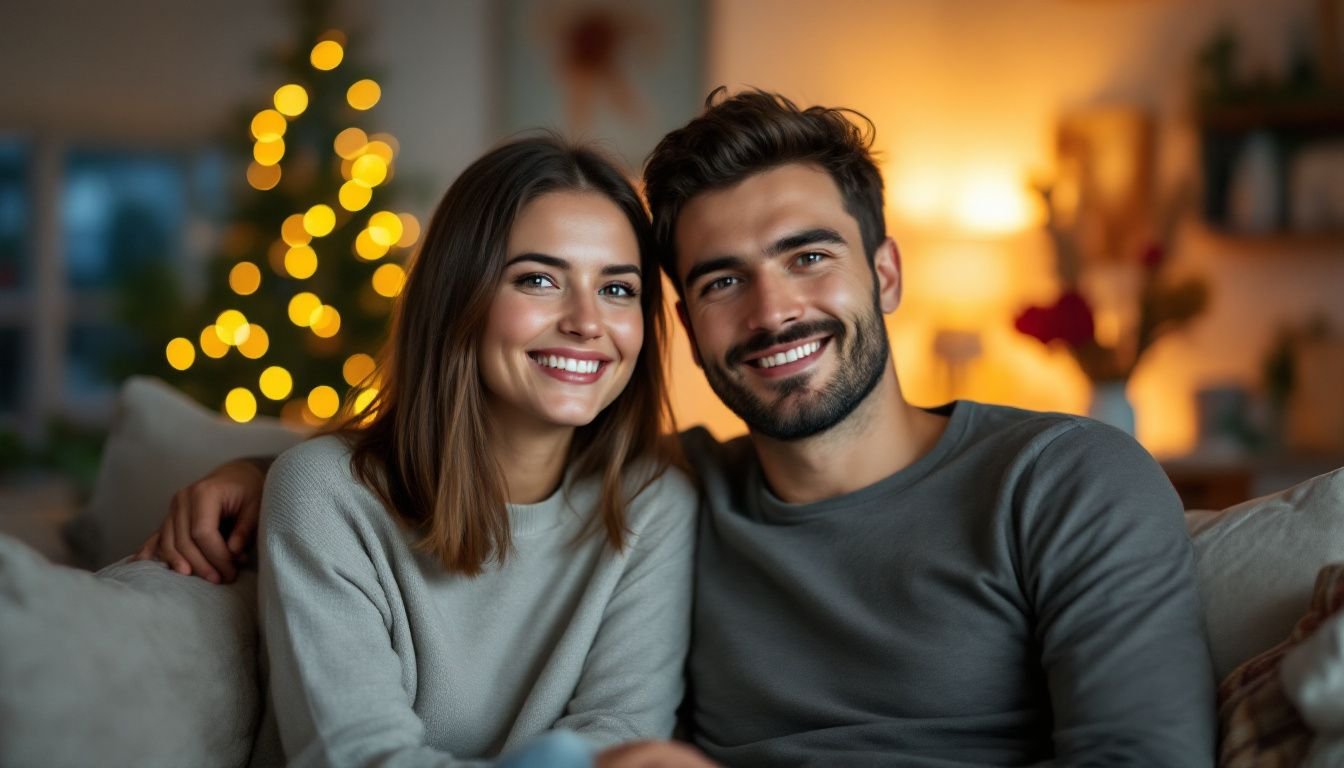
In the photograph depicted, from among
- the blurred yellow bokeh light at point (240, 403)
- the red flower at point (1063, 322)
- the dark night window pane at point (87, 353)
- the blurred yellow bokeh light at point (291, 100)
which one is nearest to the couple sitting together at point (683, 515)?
the red flower at point (1063, 322)

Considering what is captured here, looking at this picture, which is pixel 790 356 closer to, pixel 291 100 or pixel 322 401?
pixel 322 401

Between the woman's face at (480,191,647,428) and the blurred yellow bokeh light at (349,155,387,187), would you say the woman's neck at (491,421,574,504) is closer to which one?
the woman's face at (480,191,647,428)

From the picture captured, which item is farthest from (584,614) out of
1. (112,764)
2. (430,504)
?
(112,764)

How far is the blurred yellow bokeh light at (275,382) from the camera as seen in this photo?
13.2 feet

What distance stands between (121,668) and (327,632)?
245mm

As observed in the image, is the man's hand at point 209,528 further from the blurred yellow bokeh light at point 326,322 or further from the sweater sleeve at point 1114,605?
the blurred yellow bokeh light at point 326,322

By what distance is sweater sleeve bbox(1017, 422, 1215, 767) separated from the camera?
4.12ft

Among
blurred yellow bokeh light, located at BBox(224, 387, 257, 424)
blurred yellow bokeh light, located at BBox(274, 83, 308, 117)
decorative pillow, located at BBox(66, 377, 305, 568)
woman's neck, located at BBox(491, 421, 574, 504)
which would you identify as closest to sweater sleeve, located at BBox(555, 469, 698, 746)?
woman's neck, located at BBox(491, 421, 574, 504)

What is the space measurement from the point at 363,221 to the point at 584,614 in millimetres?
2889

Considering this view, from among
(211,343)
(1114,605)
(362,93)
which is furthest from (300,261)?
(1114,605)

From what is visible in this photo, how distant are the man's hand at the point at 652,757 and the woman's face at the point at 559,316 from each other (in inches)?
21.7

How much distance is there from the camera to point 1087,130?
4516 millimetres

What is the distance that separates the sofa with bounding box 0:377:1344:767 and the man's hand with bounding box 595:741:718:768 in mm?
513

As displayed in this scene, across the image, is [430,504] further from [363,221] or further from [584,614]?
[363,221]
